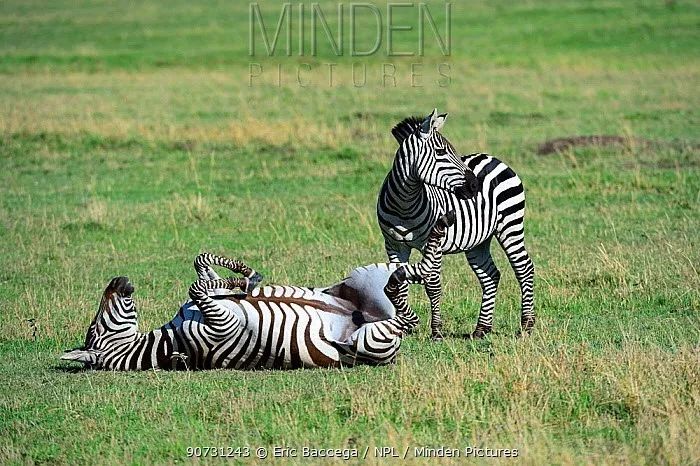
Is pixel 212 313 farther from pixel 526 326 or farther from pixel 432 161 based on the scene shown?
pixel 526 326

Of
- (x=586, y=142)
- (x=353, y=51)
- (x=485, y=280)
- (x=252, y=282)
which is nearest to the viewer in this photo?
(x=252, y=282)

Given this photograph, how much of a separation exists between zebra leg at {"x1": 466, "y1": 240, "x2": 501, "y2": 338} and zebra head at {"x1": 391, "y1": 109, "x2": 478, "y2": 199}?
84 cm

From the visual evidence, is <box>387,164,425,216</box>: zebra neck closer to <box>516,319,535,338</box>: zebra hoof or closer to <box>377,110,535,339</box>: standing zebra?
<box>377,110,535,339</box>: standing zebra

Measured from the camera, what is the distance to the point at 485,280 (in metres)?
8.79

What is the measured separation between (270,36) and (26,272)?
3017 centimetres

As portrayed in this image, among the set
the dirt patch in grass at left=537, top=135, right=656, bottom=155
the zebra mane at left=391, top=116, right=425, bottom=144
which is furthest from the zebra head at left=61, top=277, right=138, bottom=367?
the dirt patch in grass at left=537, top=135, right=656, bottom=155

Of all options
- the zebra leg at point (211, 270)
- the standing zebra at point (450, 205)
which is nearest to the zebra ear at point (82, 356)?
the zebra leg at point (211, 270)

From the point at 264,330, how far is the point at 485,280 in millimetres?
2318

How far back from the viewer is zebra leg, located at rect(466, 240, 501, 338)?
27.9 ft

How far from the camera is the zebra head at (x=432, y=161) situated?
26.5ft

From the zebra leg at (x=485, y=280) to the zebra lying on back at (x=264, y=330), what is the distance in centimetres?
132

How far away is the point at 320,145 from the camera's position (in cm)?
1880

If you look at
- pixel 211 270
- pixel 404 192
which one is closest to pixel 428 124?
pixel 404 192

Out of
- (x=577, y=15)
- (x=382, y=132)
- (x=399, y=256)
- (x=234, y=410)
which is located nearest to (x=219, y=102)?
(x=382, y=132)
